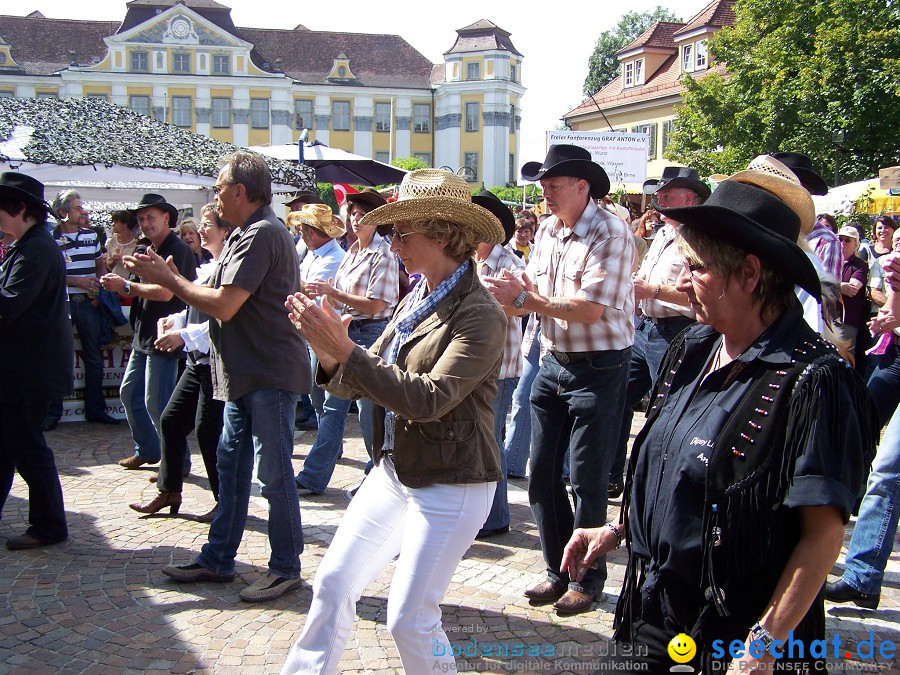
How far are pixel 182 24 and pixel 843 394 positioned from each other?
81.0 metres

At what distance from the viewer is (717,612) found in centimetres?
213

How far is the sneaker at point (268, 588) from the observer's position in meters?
4.42

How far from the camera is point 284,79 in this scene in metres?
73.9

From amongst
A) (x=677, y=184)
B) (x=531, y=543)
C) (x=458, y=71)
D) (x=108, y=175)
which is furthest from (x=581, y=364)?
(x=458, y=71)

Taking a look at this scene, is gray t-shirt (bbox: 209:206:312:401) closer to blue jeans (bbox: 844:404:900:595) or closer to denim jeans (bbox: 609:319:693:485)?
denim jeans (bbox: 609:319:693:485)

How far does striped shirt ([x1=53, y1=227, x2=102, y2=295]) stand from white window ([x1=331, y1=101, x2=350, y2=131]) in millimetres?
70066

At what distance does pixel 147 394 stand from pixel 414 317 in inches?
165

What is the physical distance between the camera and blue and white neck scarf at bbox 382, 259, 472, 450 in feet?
10.2

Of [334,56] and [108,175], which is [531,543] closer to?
[108,175]

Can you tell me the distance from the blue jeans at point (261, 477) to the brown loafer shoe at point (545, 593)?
125 cm

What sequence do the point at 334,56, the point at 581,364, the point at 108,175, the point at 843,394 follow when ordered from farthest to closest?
the point at 334,56
the point at 108,175
the point at 581,364
the point at 843,394

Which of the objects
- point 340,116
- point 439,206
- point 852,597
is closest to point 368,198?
point 439,206

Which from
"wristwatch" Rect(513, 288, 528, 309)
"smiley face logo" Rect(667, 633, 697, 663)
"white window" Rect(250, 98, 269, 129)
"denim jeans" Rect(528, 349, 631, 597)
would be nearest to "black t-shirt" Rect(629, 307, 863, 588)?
"smiley face logo" Rect(667, 633, 697, 663)

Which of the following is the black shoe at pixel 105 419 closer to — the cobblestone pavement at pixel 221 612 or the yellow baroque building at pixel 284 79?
the cobblestone pavement at pixel 221 612
